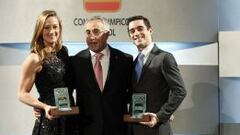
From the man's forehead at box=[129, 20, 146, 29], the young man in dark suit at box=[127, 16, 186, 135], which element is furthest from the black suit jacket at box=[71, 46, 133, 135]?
the man's forehead at box=[129, 20, 146, 29]

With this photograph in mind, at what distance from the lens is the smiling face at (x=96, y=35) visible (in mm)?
2771

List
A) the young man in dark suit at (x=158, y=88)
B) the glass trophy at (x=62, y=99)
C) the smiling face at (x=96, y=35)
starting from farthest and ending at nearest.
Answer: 1. the smiling face at (x=96, y=35)
2. the young man in dark suit at (x=158, y=88)
3. the glass trophy at (x=62, y=99)

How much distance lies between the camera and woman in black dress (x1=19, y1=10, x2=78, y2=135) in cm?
264

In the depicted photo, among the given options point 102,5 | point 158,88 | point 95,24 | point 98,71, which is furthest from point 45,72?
point 102,5

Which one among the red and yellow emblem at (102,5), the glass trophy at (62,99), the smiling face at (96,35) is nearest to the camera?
the glass trophy at (62,99)

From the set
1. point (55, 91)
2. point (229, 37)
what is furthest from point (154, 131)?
point (229, 37)

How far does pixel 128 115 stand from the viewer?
8.76 feet

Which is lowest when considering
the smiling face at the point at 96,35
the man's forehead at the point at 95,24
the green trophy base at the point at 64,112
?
the green trophy base at the point at 64,112

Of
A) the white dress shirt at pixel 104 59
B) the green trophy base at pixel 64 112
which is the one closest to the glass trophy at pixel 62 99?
the green trophy base at pixel 64 112

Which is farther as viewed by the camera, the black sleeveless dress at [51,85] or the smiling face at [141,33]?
the smiling face at [141,33]

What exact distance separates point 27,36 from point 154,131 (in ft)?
5.12

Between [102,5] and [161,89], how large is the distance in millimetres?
1178

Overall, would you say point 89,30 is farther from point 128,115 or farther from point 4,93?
point 4,93

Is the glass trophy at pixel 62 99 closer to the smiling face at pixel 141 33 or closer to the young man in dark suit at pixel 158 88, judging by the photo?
the young man in dark suit at pixel 158 88
